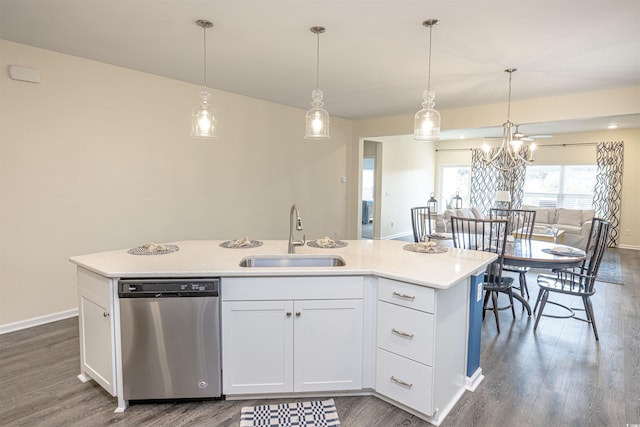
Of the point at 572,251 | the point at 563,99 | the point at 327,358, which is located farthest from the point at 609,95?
the point at 327,358

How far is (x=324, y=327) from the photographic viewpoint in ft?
7.39

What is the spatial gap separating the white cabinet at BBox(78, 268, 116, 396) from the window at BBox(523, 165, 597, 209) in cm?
930

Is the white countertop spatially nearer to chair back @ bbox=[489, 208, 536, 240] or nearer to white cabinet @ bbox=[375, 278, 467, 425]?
white cabinet @ bbox=[375, 278, 467, 425]

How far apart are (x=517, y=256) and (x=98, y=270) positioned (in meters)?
3.39

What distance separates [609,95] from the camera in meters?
4.33

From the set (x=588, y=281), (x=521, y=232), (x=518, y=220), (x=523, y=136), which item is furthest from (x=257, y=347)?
(x=523, y=136)

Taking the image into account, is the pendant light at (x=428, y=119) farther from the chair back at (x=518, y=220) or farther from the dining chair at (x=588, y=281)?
the chair back at (x=518, y=220)

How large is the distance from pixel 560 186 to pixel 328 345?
28.0 ft

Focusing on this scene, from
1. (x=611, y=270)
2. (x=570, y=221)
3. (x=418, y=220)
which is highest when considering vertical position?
(x=418, y=220)

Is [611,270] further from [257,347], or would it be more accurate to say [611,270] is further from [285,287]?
[257,347]

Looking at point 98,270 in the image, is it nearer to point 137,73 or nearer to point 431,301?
point 431,301

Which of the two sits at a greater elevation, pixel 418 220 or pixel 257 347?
pixel 418 220

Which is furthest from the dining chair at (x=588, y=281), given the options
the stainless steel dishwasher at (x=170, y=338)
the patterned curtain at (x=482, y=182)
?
the patterned curtain at (x=482, y=182)

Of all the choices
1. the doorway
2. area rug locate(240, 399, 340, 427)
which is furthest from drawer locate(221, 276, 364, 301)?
the doorway
